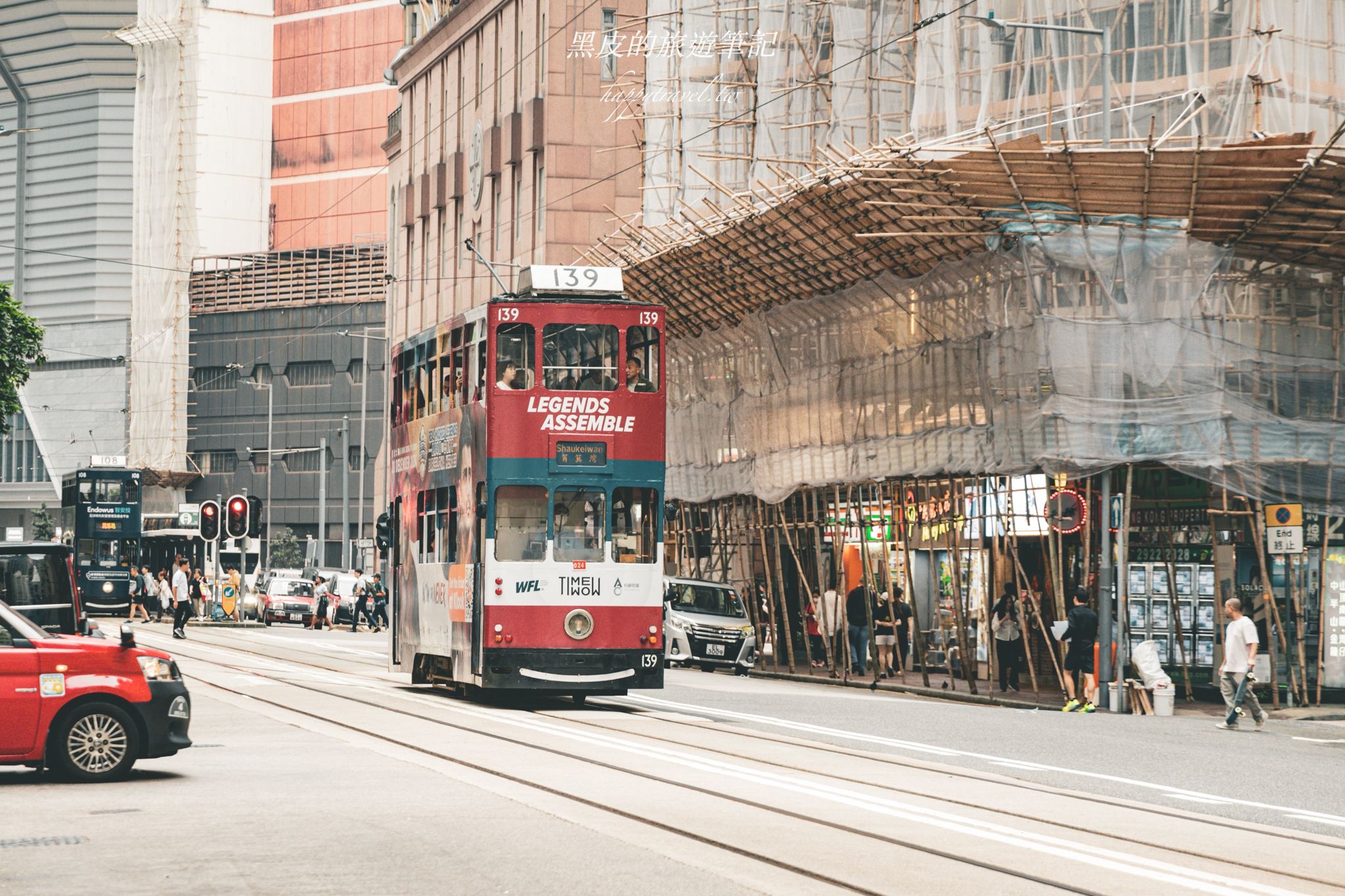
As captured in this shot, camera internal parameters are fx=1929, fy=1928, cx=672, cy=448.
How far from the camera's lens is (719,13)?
134 ft

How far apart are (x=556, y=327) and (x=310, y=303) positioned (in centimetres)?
7792

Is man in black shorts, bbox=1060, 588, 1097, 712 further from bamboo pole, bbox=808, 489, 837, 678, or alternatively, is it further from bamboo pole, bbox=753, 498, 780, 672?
bamboo pole, bbox=753, 498, 780, 672

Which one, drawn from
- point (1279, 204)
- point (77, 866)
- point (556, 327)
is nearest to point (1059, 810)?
point (77, 866)

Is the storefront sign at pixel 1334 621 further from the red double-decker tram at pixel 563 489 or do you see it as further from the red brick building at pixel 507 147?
the red brick building at pixel 507 147

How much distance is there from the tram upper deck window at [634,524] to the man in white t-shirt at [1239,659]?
6.71 meters

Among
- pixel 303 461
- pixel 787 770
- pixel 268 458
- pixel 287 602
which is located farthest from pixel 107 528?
pixel 787 770

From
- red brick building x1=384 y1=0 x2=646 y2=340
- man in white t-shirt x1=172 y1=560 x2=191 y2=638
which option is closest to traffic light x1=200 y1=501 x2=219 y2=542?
man in white t-shirt x1=172 y1=560 x2=191 y2=638

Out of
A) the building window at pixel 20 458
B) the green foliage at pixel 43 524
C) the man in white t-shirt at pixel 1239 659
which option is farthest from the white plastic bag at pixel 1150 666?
the building window at pixel 20 458

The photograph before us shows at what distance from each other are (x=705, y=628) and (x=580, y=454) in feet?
40.6

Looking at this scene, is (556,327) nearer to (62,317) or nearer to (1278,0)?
(1278,0)

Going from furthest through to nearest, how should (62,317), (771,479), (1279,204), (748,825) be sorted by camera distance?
1. (62,317)
2. (771,479)
3. (1279,204)
4. (748,825)

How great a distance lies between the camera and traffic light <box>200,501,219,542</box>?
37906 mm

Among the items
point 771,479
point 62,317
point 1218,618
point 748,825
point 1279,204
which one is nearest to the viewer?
point 748,825

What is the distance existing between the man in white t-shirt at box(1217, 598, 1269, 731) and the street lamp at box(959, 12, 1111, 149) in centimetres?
582
